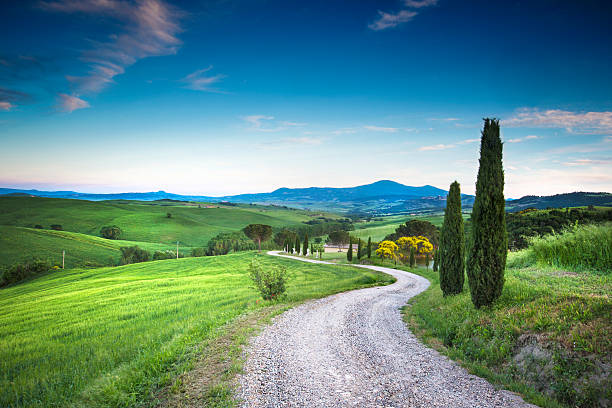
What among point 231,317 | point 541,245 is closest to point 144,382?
point 231,317

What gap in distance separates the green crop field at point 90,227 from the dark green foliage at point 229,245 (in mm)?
10150

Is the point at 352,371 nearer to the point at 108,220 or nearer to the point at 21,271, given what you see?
the point at 21,271

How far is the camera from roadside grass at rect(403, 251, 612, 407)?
17.8ft

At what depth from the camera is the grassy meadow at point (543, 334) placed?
5.45 metres

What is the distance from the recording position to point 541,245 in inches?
601

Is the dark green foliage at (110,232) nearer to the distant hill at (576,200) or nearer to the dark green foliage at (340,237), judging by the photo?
the dark green foliage at (340,237)

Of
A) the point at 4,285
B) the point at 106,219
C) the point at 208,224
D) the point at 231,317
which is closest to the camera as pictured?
the point at 231,317

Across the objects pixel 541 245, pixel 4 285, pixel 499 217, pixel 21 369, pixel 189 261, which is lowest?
pixel 4 285

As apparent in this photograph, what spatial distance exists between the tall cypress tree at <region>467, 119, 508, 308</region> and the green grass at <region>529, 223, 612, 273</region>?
4.55 meters

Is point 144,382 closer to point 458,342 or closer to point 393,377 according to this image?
point 393,377

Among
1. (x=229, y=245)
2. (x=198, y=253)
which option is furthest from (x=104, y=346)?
(x=229, y=245)

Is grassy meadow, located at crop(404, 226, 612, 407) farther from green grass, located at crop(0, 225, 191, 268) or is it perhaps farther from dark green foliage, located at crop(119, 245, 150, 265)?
dark green foliage, located at crop(119, 245, 150, 265)

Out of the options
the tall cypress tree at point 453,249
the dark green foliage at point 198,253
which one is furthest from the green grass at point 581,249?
the dark green foliage at point 198,253

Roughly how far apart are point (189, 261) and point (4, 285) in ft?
104
